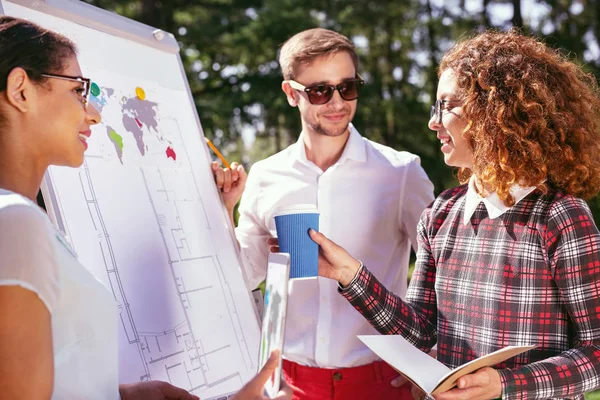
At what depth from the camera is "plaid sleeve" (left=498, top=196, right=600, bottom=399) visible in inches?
80.6

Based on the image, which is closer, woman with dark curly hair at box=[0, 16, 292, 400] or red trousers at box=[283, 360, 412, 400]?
woman with dark curly hair at box=[0, 16, 292, 400]

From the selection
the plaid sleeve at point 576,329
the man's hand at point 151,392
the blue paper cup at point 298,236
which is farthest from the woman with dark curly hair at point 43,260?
the plaid sleeve at point 576,329

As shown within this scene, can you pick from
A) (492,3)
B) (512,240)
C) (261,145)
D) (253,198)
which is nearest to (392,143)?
Answer: (492,3)

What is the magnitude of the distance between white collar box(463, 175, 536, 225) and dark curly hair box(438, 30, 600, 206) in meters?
0.03

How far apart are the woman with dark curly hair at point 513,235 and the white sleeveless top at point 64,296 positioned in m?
0.97

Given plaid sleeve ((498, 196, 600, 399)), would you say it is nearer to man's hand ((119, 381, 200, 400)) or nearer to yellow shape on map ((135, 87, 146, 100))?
Answer: man's hand ((119, 381, 200, 400))

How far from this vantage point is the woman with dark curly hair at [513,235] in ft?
6.78

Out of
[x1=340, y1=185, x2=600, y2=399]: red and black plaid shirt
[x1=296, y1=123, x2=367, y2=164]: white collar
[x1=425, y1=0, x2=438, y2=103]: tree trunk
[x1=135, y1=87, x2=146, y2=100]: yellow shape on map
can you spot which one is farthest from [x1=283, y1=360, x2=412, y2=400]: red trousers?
[x1=425, y1=0, x2=438, y2=103]: tree trunk

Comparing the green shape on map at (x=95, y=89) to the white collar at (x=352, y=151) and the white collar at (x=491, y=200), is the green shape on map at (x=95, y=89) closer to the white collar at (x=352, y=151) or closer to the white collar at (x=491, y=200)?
the white collar at (x=352, y=151)

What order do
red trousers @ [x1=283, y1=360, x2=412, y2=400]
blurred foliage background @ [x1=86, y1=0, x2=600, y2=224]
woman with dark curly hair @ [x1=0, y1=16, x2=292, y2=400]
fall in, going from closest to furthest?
woman with dark curly hair @ [x1=0, y1=16, x2=292, y2=400] → red trousers @ [x1=283, y1=360, x2=412, y2=400] → blurred foliage background @ [x1=86, y1=0, x2=600, y2=224]

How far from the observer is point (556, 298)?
2.17 metres

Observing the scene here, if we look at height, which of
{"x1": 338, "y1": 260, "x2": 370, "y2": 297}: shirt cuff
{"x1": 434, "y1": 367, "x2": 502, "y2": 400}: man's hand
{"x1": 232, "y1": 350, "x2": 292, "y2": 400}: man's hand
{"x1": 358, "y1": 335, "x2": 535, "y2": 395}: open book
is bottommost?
{"x1": 434, "y1": 367, "x2": 502, "y2": 400}: man's hand

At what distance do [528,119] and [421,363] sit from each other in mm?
923

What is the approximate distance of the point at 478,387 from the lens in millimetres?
2014
